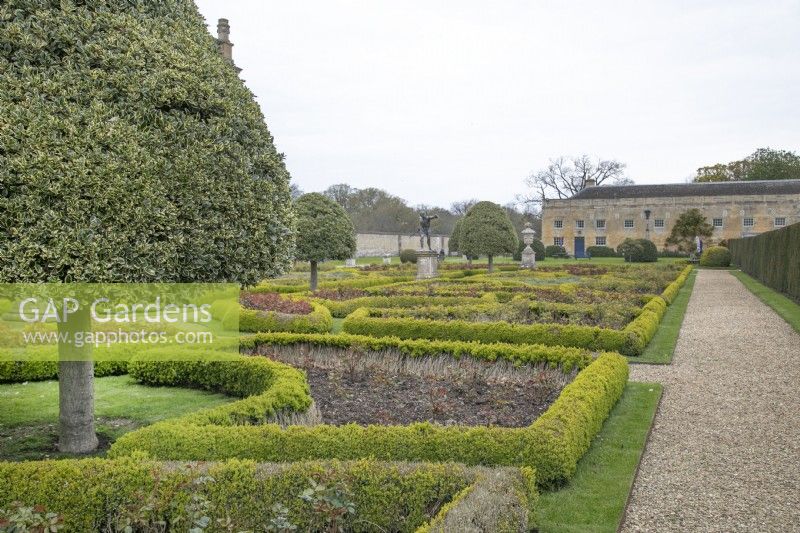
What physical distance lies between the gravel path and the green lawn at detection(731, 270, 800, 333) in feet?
7.43

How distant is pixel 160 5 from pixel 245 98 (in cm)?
85

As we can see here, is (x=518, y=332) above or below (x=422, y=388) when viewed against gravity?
above

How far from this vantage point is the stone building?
4881 centimetres

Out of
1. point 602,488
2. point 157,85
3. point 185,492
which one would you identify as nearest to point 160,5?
point 157,85

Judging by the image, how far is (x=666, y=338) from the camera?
11.4m

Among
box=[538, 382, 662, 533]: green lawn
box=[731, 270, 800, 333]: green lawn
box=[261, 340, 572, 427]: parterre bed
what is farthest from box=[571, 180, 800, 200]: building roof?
box=[538, 382, 662, 533]: green lawn

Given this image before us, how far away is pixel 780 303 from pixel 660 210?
37.0 metres

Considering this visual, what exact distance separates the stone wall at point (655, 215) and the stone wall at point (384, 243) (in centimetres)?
1077

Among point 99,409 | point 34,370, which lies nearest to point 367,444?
point 99,409

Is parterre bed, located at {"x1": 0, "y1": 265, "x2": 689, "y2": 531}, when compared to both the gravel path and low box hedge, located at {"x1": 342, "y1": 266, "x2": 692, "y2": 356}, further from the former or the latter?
low box hedge, located at {"x1": 342, "y1": 266, "x2": 692, "y2": 356}

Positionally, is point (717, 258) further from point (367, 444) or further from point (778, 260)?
point (367, 444)

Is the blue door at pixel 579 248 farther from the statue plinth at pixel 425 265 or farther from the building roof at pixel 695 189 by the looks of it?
the statue plinth at pixel 425 265

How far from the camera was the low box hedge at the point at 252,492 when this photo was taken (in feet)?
11.9

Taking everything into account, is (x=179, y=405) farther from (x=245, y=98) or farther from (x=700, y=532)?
(x=700, y=532)
